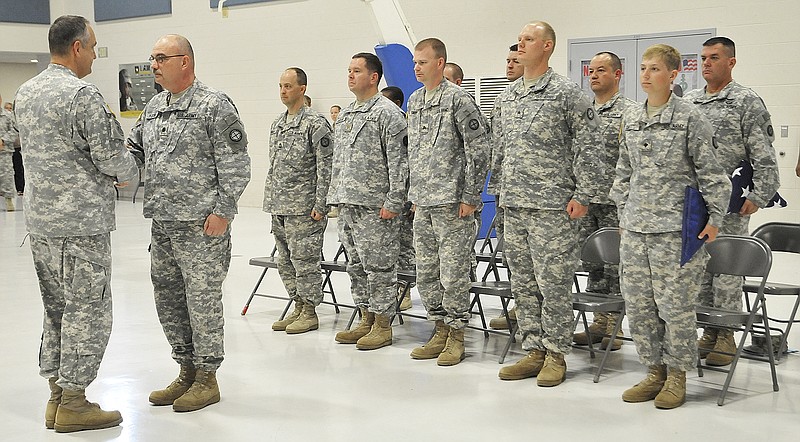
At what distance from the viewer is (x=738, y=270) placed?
14.1ft

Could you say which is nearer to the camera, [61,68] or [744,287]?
[61,68]

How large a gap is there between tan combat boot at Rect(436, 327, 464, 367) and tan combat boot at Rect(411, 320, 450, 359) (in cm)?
8

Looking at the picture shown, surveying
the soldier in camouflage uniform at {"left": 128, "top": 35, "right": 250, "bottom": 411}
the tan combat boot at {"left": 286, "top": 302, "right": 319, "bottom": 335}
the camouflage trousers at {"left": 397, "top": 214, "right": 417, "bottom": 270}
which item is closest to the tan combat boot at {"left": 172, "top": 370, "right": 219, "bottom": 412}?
the soldier in camouflage uniform at {"left": 128, "top": 35, "right": 250, "bottom": 411}

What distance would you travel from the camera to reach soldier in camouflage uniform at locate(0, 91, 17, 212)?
13.7m

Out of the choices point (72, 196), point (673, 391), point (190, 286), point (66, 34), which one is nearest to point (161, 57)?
point (66, 34)

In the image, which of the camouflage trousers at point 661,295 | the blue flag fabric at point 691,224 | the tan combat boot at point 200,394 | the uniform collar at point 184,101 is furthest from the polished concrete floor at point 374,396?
the uniform collar at point 184,101

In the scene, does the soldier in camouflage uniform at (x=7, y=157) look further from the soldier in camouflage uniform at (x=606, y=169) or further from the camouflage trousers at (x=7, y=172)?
the soldier in camouflage uniform at (x=606, y=169)

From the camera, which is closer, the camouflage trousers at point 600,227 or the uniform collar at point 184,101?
the uniform collar at point 184,101

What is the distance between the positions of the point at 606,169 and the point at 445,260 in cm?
120

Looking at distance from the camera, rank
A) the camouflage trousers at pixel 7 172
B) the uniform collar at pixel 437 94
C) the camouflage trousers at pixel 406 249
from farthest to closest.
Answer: the camouflage trousers at pixel 7 172 < the camouflage trousers at pixel 406 249 < the uniform collar at pixel 437 94

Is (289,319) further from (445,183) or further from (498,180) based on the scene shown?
(498,180)

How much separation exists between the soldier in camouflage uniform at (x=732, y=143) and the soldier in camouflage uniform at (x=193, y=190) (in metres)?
2.51

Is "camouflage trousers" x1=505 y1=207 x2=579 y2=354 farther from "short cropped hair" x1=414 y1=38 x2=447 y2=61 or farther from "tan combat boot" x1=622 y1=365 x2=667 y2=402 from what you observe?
"short cropped hair" x1=414 y1=38 x2=447 y2=61

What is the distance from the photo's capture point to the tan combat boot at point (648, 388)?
13.8 feet
